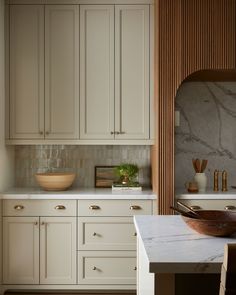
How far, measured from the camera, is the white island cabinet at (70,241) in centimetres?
382

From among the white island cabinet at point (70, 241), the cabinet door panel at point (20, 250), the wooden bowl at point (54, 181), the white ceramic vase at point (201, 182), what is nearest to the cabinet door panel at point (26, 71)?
the wooden bowl at point (54, 181)

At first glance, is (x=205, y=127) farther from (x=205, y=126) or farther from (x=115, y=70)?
(x=115, y=70)

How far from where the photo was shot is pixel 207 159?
4344 mm

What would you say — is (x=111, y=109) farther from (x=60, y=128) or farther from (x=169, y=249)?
(x=169, y=249)

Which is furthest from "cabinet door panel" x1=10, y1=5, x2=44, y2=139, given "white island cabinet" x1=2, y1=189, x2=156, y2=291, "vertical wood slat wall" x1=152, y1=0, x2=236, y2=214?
"vertical wood slat wall" x1=152, y1=0, x2=236, y2=214

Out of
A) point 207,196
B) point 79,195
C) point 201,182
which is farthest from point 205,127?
point 79,195

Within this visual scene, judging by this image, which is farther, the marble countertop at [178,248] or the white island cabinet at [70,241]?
the white island cabinet at [70,241]

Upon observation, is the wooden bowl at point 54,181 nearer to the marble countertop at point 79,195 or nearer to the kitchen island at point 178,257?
the marble countertop at point 79,195

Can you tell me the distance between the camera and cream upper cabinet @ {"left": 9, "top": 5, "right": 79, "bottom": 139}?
402 cm

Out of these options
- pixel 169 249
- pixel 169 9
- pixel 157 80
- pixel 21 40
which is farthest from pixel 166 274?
pixel 21 40

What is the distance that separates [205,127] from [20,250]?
2016mm

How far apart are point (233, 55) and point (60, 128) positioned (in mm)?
1595

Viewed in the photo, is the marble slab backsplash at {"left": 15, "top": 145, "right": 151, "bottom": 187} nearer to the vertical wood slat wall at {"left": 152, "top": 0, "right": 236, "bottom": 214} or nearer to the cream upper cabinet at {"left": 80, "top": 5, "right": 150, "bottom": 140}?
the cream upper cabinet at {"left": 80, "top": 5, "right": 150, "bottom": 140}

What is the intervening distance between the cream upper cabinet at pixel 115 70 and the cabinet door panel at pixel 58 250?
83 cm
